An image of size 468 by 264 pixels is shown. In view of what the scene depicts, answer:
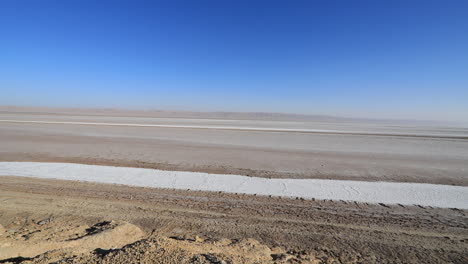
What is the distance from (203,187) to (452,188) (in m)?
8.35

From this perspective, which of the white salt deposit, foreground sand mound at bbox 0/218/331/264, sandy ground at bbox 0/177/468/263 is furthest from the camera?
the white salt deposit

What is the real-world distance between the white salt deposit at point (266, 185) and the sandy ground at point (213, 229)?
63cm

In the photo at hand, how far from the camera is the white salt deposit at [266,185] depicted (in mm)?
5977

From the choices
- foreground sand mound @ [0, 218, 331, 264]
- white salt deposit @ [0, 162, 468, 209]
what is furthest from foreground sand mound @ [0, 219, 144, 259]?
white salt deposit @ [0, 162, 468, 209]

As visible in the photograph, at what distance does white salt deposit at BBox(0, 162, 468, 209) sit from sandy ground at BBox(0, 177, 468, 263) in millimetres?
625

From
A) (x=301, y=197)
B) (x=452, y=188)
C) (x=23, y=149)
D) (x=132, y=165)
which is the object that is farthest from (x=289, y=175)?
(x=23, y=149)

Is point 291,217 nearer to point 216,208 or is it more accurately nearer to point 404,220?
point 216,208

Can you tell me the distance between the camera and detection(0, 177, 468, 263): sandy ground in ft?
10.4

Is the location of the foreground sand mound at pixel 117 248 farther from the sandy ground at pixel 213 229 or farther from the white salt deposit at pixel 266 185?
the white salt deposit at pixel 266 185

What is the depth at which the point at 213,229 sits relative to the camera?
4.02m

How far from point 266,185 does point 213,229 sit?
329 centimetres

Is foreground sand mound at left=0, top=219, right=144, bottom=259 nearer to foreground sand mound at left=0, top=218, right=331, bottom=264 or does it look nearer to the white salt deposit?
foreground sand mound at left=0, top=218, right=331, bottom=264

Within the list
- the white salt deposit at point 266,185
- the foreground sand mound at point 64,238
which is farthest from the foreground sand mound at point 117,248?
the white salt deposit at point 266,185

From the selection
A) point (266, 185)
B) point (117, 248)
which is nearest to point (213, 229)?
point (117, 248)
